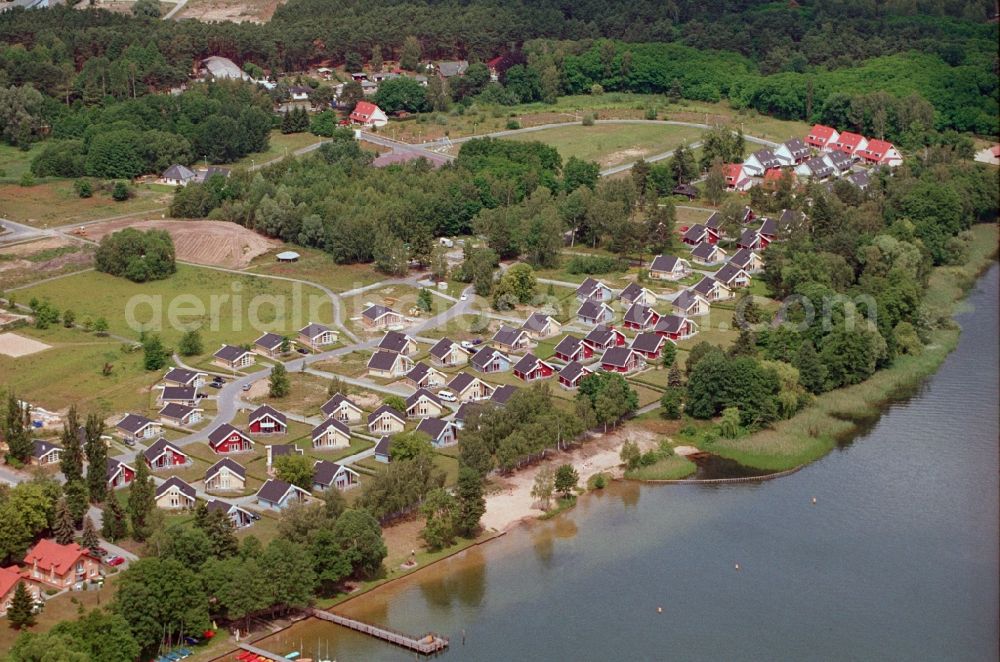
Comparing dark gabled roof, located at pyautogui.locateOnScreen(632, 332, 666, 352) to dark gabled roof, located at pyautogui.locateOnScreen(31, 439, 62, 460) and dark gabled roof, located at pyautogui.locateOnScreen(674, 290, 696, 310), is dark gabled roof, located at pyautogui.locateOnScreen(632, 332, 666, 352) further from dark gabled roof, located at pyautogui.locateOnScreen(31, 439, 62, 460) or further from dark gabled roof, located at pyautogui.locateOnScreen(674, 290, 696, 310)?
dark gabled roof, located at pyautogui.locateOnScreen(31, 439, 62, 460)

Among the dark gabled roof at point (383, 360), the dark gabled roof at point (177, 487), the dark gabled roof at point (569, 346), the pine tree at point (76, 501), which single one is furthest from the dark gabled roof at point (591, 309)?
the pine tree at point (76, 501)

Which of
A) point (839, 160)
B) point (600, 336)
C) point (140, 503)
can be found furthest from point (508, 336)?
point (839, 160)

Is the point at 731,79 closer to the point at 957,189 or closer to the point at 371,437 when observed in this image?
the point at 957,189

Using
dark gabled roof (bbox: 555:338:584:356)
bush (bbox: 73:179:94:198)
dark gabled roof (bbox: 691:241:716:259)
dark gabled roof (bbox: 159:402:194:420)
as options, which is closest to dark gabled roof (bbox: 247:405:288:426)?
dark gabled roof (bbox: 159:402:194:420)

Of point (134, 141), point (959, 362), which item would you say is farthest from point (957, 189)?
point (134, 141)

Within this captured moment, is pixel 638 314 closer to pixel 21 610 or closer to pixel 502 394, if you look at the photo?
pixel 502 394

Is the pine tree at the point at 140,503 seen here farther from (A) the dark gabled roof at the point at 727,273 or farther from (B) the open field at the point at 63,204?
(B) the open field at the point at 63,204
